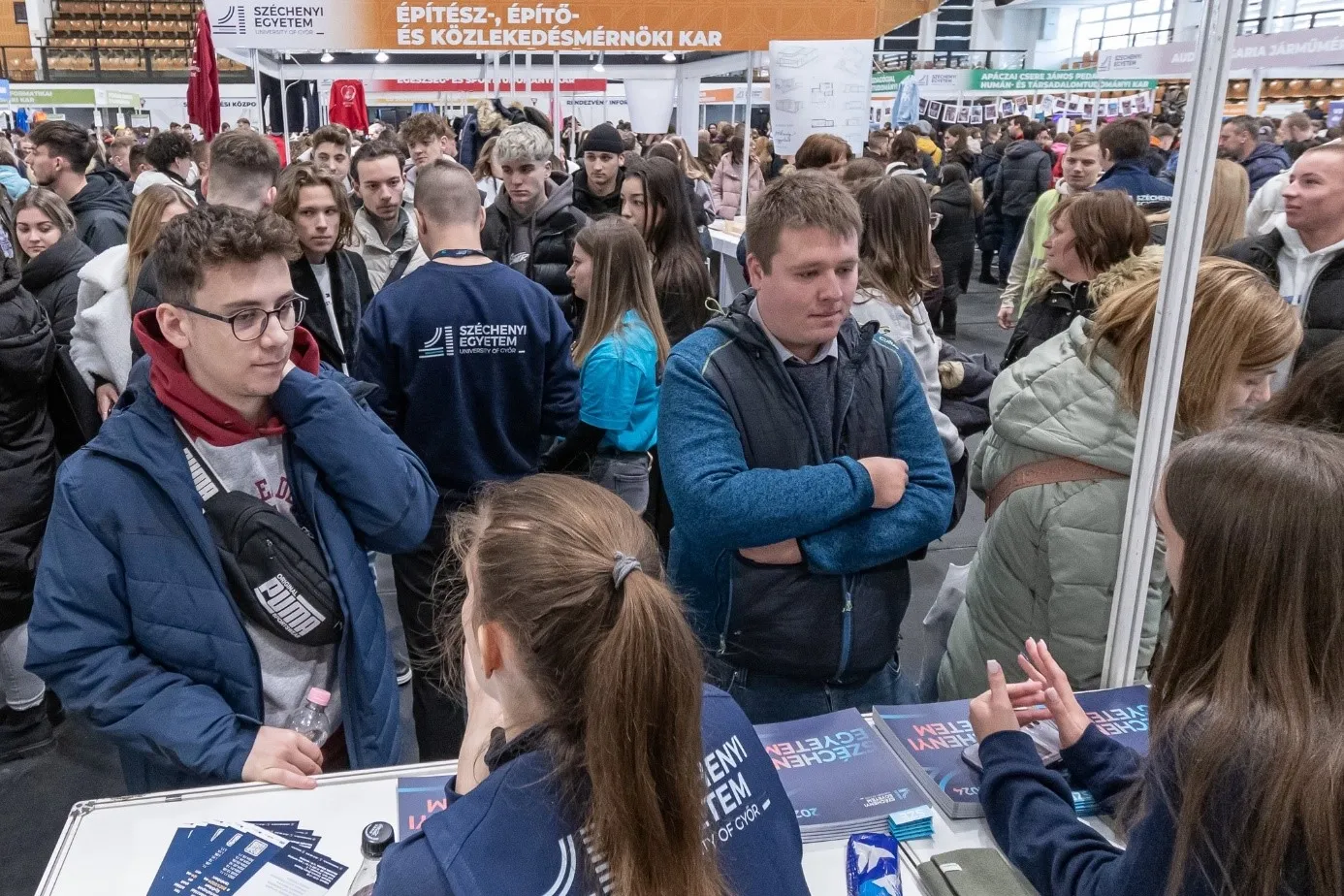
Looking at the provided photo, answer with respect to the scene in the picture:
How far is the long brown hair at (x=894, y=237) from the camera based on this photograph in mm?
2586

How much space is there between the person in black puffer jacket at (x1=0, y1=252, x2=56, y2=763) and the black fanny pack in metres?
1.55

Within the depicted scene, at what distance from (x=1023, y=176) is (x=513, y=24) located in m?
5.10

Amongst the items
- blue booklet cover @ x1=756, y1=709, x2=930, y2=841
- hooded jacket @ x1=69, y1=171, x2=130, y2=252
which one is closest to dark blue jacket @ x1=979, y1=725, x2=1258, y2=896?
blue booklet cover @ x1=756, y1=709, x2=930, y2=841

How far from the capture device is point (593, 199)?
4.66 metres

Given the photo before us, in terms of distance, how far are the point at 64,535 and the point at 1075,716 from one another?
4.76ft

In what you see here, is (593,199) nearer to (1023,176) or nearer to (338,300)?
(338,300)

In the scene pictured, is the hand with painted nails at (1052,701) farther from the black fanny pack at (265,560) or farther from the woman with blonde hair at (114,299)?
the woman with blonde hair at (114,299)

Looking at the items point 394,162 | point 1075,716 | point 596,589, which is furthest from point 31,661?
point 394,162

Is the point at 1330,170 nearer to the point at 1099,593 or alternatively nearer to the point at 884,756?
the point at 1099,593

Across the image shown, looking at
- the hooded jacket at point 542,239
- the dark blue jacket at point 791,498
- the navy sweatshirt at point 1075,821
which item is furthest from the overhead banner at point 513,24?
the navy sweatshirt at point 1075,821

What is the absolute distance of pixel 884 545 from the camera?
1662mm

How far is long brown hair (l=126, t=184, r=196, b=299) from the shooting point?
113 inches

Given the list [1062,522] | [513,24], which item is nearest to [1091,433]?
[1062,522]

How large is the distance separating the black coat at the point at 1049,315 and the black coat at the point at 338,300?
2144 millimetres
